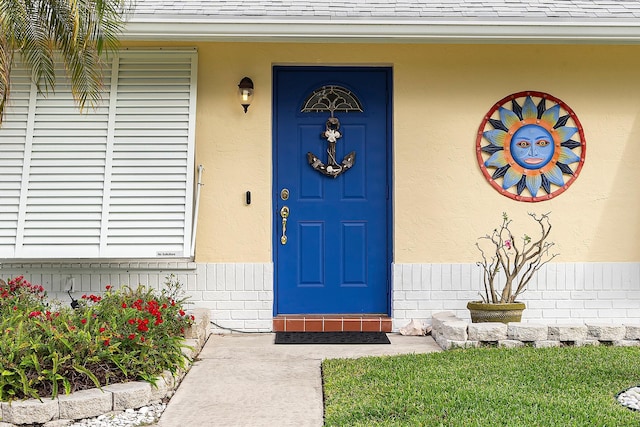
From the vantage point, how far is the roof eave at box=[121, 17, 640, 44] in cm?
628

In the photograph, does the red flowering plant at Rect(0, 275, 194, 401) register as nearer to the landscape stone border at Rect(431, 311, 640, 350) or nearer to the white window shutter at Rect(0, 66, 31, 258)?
the white window shutter at Rect(0, 66, 31, 258)

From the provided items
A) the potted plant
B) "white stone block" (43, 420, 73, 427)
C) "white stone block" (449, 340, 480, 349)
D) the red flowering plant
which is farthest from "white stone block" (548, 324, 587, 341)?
"white stone block" (43, 420, 73, 427)

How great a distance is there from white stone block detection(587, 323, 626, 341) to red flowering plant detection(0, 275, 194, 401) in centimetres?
346

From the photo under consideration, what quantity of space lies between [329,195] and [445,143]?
1.24 m

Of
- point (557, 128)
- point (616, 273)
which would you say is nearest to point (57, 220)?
point (557, 128)

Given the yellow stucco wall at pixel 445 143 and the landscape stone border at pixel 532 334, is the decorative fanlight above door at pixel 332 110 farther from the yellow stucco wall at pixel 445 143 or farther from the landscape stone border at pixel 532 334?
the landscape stone border at pixel 532 334

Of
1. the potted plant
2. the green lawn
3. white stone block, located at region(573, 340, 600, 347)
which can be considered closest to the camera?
the green lawn

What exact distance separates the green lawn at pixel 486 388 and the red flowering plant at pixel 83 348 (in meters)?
1.17

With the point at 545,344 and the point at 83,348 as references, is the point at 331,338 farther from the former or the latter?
the point at 83,348

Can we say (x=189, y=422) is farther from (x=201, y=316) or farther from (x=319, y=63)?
(x=319, y=63)

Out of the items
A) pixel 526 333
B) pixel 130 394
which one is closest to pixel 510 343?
pixel 526 333

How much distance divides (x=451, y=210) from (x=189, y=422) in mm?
3746

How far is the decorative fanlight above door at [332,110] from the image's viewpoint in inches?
277

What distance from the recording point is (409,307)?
6.89 metres
